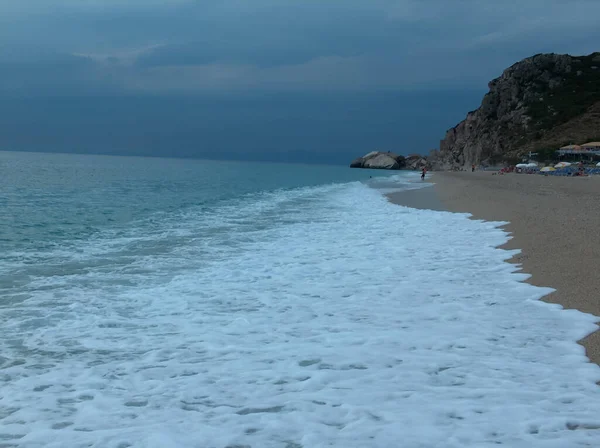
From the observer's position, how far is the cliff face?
109 meters

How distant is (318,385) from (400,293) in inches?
137

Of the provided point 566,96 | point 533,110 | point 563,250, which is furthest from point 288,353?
point 566,96

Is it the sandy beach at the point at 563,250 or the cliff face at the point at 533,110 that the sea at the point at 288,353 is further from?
the cliff face at the point at 533,110

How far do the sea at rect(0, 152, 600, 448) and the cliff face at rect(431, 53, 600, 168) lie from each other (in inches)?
3998

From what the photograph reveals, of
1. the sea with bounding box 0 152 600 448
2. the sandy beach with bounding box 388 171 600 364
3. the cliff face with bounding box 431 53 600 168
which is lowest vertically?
the sea with bounding box 0 152 600 448

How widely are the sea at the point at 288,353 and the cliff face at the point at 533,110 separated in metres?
102

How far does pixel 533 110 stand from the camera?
12056 centimetres

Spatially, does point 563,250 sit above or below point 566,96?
below

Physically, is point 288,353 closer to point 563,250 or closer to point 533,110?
point 563,250

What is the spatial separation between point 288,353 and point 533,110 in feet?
429

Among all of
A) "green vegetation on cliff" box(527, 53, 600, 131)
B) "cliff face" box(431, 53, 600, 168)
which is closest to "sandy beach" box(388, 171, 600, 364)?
"cliff face" box(431, 53, 600, 168)

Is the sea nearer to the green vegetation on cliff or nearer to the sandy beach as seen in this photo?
the sandy beach

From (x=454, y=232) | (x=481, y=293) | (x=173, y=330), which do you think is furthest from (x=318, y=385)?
(x=454, y=232)

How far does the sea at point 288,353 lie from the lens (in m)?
3.66
